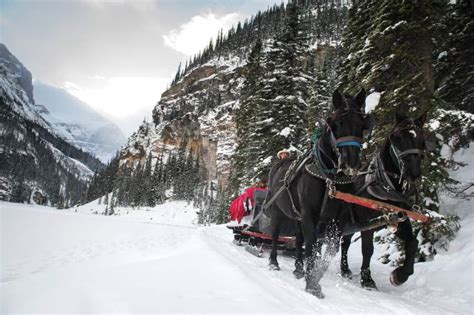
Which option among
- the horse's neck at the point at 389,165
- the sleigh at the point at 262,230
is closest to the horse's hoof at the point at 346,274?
the sleigh at the point at 262,230

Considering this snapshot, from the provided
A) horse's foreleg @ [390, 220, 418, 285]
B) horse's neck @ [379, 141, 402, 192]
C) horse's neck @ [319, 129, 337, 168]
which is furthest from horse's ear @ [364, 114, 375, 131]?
horse's foreleg @ [390, 220, 418, 285]

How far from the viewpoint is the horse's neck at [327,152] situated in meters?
4.10

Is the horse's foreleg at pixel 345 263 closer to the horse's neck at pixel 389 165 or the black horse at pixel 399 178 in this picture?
the black horse at pixel 399 178

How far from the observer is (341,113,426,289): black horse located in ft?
12.3

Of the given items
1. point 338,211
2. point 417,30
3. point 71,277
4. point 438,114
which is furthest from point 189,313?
point 417,30

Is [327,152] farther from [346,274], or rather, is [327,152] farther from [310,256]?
[346,274]

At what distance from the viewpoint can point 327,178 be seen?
4090 mm

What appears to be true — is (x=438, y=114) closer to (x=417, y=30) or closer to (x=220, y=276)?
(x=417, y=30)

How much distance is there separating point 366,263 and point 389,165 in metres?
1.66

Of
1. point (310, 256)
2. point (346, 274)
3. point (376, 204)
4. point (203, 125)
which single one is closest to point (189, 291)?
point (310, 256)

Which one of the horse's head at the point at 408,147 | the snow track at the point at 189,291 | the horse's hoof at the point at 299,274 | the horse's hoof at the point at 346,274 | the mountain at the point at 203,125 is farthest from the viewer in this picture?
the mountain at the point at 203,125

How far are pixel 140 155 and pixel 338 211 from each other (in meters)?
142

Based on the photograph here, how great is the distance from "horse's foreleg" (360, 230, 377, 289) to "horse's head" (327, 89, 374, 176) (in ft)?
6.15

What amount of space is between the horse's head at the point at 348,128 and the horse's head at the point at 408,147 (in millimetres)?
551
